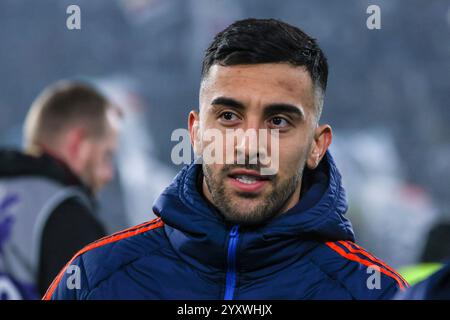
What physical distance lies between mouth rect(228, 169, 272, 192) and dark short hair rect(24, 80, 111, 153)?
229 centimetres

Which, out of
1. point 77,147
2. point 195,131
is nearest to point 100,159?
point 77,147

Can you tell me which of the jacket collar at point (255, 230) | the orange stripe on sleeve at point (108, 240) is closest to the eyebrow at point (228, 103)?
the jacket collar at point (255, 230)

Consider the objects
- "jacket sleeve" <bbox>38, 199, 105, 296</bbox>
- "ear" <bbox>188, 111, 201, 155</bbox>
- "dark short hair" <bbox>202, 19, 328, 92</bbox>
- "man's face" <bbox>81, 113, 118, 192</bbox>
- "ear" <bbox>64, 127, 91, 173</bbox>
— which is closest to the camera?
"dark short hair" <bbox>202, 19, 328, 92</bbox>

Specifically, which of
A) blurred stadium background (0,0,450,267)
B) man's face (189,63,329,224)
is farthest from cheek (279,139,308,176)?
blurred stadium background (0,0,450,267)

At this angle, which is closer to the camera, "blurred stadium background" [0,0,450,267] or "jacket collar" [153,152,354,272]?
"jacket collar" [153,152,354,272]

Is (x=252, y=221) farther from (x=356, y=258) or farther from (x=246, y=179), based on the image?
(x=356, y=258)

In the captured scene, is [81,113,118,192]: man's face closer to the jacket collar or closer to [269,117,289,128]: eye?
the jacket collar

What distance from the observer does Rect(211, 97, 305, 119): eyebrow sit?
83.3 inches

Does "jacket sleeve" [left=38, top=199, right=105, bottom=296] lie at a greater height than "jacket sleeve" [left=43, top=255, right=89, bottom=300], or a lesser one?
lesser

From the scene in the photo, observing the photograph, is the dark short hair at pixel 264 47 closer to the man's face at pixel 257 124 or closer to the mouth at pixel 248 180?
the man's face at pixel 257 124

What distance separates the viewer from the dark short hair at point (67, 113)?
4261 mm

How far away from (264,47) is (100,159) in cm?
241

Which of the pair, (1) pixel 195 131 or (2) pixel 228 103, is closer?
(2) pixel 228 103

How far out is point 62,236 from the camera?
357 centimetres
